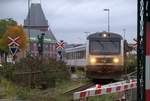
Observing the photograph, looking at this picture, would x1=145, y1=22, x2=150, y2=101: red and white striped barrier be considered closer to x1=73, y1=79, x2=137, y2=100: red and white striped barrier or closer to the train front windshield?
x1=73, y1=79, x2=137, y2=100: red and white striped barrier

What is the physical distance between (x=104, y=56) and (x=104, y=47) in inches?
27.0

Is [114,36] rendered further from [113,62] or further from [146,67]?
[146,67]

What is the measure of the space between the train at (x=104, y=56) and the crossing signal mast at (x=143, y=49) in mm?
29690

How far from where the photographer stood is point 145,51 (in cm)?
694

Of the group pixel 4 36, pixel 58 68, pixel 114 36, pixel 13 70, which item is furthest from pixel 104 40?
pixel 4 36

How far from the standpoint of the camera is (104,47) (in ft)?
124

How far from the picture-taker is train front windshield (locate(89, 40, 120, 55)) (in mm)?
37594

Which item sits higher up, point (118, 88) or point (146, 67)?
point (146, 67)

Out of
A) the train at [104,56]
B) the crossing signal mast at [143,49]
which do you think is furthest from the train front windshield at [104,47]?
the crossing signal mast at [143,49]

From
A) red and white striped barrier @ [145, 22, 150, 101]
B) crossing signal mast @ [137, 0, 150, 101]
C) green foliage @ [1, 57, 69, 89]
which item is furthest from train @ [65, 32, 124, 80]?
red and white striped barrier @ [145, 22, 150, 101]

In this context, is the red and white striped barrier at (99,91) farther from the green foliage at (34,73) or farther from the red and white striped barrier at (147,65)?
the red and white striped barrier at (147,65)

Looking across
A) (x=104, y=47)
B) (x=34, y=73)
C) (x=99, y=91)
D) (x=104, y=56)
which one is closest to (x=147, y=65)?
(x=99, y=91)

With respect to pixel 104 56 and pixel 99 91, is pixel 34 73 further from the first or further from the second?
pixel 99 91

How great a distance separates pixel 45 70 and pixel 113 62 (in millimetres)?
5923
